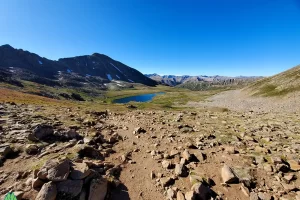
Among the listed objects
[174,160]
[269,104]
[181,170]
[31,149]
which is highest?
[269,104]

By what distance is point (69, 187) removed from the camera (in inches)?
333

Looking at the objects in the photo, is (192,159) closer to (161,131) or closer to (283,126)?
(161,131)

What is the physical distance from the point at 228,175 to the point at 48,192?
10.2 meters

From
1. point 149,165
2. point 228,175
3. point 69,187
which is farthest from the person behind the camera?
point 149,165

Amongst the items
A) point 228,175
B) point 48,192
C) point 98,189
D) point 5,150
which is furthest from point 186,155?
point 5,150

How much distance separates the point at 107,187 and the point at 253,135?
52.0ft

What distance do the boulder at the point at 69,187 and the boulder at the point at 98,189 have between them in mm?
620

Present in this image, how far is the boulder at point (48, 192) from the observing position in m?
7.83

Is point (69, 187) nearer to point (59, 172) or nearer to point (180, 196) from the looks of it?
point (59, 172)

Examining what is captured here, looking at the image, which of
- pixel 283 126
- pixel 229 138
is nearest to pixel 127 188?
pixel 229 138

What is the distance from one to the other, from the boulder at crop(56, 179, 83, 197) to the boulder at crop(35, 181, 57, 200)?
0.23m

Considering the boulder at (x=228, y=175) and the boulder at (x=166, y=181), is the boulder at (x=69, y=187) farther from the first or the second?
the boulder at (x=228, y=175)

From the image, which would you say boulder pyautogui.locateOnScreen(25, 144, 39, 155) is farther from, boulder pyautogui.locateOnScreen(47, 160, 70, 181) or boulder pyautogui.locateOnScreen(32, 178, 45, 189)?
boulder pyautogui.locateOnScreen(47, 160, 70, 181)

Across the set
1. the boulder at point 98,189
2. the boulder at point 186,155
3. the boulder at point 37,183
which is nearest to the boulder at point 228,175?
the boulder at point 186,155
